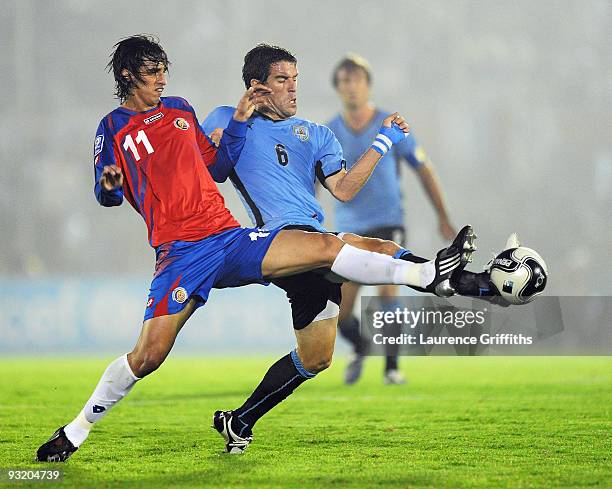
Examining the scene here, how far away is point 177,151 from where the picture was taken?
4809 mm

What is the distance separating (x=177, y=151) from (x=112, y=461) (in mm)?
1596

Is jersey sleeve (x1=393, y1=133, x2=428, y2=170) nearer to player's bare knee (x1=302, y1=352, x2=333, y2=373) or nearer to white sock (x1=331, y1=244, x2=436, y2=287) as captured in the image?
player's bare knee (x1=302, y1=352, x2=333, y2=373)

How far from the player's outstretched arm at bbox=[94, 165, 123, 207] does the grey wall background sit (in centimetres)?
1146

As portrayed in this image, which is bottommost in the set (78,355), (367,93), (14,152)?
(78,355)

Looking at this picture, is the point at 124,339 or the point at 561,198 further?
the point at 561,198

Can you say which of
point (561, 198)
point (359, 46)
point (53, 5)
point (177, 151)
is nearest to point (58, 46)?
point (53, 5)

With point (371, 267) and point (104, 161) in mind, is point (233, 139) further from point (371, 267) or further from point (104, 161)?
point (371, 267)

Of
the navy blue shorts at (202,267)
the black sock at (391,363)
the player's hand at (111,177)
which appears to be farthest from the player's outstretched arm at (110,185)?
the black sock at (391,363)

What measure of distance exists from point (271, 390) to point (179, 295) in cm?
94

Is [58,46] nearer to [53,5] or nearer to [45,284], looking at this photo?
[53,5]

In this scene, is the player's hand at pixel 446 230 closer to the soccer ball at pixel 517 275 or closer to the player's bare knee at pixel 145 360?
the soccer ball at pixel 517 275

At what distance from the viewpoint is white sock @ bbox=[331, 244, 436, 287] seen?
14.5ft

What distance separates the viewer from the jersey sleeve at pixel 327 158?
537 centimetres

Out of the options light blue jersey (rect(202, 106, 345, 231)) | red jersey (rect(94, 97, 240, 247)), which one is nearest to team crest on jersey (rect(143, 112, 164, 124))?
red jersey (rect(94, 97, 240, 247))
